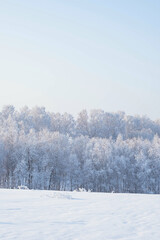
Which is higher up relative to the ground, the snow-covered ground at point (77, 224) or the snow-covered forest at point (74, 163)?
the snow-covered forest at point (74, 163)

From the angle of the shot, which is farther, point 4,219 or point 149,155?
point 149,155

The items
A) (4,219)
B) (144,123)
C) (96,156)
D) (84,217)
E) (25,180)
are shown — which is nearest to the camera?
(4,219)

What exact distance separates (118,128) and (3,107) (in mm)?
35887

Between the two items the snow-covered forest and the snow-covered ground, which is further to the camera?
the snow-covered forest

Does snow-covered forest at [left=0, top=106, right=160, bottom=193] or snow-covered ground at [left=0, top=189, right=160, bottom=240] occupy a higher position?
snow-covered forest at [left=0, top=106, right=160, bottom=193]

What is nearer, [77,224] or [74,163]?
[77,224]

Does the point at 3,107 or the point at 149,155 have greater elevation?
the point at 3,107

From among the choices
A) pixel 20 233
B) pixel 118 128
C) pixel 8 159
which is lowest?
pixel 20 233

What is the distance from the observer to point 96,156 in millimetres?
59844

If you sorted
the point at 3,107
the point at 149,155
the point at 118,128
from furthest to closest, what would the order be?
the point at 118,128 → the point at 3,107 → the point at 149,155

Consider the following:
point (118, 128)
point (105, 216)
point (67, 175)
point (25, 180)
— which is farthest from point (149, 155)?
point (105, 216)

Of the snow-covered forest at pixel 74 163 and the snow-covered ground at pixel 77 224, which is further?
the snow-covered forest at pixel 74 163

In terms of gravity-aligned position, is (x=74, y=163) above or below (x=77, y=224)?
above

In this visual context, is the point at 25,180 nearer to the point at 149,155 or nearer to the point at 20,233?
the point at 149,155
